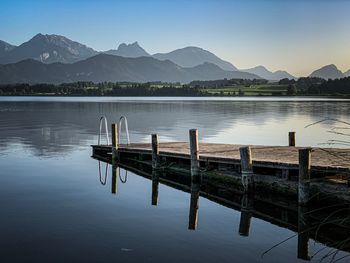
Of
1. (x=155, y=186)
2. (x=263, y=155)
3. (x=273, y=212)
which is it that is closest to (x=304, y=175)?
(x=273, y=212)

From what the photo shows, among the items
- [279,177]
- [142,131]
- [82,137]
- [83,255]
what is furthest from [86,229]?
[142,131]

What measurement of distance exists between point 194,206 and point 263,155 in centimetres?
445

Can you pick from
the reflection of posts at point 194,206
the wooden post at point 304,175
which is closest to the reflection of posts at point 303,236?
the wooden post at point 304,175

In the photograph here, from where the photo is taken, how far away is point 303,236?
1524cm

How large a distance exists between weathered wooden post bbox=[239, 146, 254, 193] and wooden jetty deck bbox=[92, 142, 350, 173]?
1.67ft

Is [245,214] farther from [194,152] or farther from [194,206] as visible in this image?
[194,152]

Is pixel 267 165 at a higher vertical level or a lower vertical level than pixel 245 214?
higher

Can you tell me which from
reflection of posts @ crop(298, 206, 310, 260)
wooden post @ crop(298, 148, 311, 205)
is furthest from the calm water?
wooden post @ crop(298, 148, 311, 205)

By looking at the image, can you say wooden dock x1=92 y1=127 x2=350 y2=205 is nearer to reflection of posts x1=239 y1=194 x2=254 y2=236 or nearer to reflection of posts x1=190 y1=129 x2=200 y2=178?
reflection of posts x1=190 y1=129 x2=200 y2=178

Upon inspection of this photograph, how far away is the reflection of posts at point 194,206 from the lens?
16797 mm

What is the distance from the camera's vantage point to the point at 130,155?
31.6m

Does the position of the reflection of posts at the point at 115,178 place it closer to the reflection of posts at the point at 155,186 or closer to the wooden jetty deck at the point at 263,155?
the wooden jetty deck at the point at 263,155

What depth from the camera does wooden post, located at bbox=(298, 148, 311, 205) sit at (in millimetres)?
16672

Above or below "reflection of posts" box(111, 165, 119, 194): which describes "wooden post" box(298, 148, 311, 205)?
above
